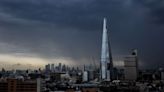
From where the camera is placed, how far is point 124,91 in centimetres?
8081

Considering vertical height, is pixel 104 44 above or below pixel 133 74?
above

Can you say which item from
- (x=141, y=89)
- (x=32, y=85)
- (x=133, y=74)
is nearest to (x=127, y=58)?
(x=133, y=74)

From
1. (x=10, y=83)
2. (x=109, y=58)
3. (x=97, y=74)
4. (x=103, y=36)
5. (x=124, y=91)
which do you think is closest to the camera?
(x=10, y=83)

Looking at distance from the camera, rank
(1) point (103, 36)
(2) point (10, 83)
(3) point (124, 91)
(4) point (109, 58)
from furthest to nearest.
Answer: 1. (4) point (109, 58)
2. (1) point (103, 36)
3. (3) point (124, 91)
4. (2) point (10, 83)

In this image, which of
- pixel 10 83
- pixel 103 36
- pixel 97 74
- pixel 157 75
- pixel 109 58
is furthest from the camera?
pixel 97 74

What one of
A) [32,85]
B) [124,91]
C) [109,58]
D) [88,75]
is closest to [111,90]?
[124,91]

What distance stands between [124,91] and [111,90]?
117 inches

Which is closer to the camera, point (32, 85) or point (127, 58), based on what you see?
point (32, 85)

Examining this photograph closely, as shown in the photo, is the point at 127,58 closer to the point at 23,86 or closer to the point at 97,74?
the point at 97,74

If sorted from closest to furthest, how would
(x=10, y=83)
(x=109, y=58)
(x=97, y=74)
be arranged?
(x=10, y=83) → (x=109, y=58) → (x=97, y=74)

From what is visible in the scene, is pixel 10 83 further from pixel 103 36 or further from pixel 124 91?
pixel 103 36

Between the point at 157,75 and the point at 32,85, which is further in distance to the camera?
the point at 157,75

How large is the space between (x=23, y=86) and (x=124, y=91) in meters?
29.3

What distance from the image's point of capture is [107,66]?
415 feet
